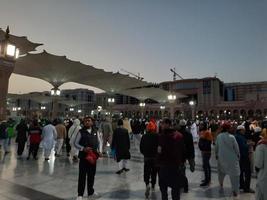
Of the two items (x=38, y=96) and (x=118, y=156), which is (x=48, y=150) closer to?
(x=118, y=156)

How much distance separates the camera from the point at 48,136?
9578 millimetres

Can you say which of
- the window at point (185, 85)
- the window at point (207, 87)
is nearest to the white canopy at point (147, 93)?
the window at point (207, 87)

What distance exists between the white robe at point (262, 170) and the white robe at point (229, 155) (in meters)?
1.18

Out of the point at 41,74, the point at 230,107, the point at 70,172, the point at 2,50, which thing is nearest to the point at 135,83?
the point at 41,74

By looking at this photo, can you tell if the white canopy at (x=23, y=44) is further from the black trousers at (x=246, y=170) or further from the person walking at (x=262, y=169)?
the person walking at (x=262, y=169)

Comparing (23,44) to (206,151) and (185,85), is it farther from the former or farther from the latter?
(185,85)

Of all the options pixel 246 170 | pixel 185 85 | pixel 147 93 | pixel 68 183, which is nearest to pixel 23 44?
pixel 68 183

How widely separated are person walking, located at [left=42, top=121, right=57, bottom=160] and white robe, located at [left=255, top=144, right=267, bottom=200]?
7.40 m

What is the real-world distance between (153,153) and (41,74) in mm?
14320

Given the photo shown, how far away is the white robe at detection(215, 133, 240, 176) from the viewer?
4.86m

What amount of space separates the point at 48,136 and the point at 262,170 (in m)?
7.58

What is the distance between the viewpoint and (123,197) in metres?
4.89

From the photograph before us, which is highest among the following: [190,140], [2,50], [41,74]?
[41,74]

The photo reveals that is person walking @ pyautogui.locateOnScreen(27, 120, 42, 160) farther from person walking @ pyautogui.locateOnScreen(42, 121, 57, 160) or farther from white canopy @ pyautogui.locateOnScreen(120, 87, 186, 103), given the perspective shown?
white canopy @ pyautogui.locateOnScreen(120, 87, 186, 103)
